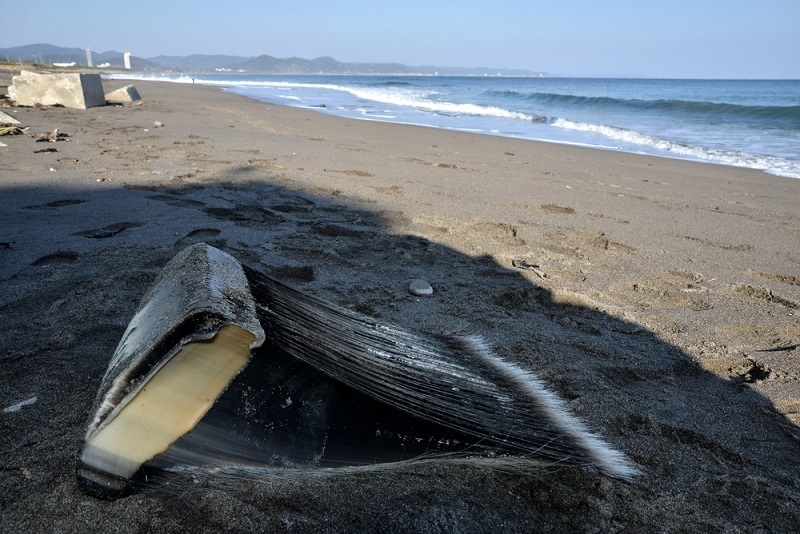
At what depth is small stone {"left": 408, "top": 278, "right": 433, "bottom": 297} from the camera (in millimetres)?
2623

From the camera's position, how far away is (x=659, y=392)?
1.92m

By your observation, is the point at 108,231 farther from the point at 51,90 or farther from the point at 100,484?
the point at 51,90

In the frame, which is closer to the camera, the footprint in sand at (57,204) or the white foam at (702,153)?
the footprint in sand at (57,204)

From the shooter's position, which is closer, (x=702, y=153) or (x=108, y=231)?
(x=108, y=231)

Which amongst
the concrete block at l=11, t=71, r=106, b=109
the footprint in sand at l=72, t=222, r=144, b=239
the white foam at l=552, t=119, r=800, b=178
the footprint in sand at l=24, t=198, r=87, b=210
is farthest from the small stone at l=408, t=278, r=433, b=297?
the concrete block at l=11, t=71, r=106, b=109

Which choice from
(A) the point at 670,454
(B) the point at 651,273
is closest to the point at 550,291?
(B) the point at 651,273

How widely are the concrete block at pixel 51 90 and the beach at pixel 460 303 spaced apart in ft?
18.9

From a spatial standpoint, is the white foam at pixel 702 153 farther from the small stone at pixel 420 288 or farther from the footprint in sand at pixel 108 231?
the footprint in sand at pixel 108 231

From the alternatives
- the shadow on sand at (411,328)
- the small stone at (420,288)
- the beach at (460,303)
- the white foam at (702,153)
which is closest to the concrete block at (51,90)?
the beach at (460,303)

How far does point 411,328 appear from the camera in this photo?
7.06 ft

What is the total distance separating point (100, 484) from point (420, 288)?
5.54 feet

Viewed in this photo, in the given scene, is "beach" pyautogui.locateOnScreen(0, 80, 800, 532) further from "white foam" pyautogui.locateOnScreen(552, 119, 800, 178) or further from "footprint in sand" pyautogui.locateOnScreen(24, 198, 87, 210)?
"white foam" pyautogui.locateOnScreen(552, 119, 800, 178)

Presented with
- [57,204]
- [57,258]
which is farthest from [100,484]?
[57,204]

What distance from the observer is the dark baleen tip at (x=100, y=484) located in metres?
1.14
